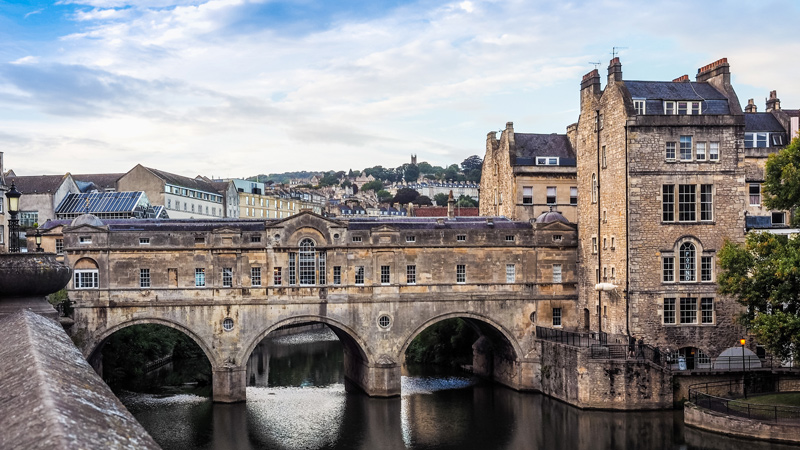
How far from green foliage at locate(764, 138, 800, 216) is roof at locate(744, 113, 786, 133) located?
43.3 feet

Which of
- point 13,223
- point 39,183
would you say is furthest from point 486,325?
point 39,183

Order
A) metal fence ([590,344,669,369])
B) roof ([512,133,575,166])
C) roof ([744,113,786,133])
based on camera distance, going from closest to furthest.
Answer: metal fence ([590,344,669,369]) → roof ([744,113,786,133]) → roof ([512,133,575,166])

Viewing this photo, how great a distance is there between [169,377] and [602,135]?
31038 millimetres

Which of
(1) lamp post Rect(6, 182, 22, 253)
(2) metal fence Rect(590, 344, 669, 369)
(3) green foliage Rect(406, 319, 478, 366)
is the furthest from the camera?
(3) green foliage Rect(406, 319, 478, 366)

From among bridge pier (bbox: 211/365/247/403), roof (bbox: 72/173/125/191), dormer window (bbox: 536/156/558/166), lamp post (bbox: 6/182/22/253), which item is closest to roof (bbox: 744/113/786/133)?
dormer window (bbox: 536/156/558/166)

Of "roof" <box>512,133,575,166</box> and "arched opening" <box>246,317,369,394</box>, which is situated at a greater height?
"roof" <box>512,133,575,166</box>

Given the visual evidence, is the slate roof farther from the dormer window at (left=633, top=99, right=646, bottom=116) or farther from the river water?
the river water

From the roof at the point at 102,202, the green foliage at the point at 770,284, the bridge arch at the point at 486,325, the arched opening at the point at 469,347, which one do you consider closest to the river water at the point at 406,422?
the arched opening at the point at 469,347

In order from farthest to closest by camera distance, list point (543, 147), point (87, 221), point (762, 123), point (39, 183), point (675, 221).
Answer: point (39, 183)
point (543, 147)
point (762, 123)
point (87, 221)
point (675, 221)

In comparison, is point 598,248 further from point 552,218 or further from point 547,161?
point 547,161

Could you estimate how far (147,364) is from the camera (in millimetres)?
54312

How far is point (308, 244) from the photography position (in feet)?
143

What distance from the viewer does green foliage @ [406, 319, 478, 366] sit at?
5559 cm

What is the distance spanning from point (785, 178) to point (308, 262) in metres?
23.7
